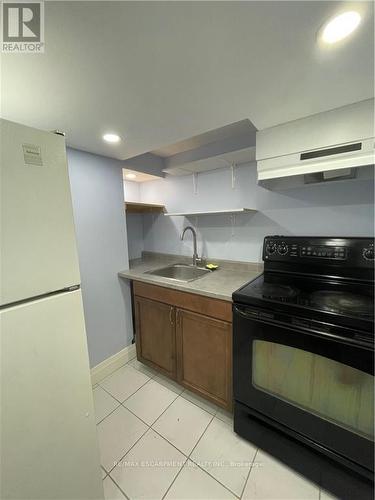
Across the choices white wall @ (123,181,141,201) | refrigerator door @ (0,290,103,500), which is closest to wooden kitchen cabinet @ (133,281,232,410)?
refrigerator door @ (0,290,103,500)

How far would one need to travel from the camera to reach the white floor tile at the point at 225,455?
1.16m

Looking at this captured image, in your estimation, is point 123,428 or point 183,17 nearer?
point 183,17

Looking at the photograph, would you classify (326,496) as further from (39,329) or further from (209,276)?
(39,329)

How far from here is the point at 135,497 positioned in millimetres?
1095

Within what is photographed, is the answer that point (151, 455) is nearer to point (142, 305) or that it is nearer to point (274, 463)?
point (274, 463)

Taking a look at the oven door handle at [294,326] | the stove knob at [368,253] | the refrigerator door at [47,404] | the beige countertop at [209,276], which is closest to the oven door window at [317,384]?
the oven door handle at [294,326]

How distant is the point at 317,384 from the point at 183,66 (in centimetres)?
159

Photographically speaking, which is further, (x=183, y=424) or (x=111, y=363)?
(x=111, y=363)

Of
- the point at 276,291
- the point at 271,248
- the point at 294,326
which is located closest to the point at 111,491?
the point at 294,326

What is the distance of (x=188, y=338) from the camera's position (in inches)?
62.2

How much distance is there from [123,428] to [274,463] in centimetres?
99

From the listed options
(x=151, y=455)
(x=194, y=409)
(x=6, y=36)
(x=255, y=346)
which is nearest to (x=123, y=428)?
(x=151, y=455)

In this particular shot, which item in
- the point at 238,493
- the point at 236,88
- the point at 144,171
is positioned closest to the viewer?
the point at 236,88
